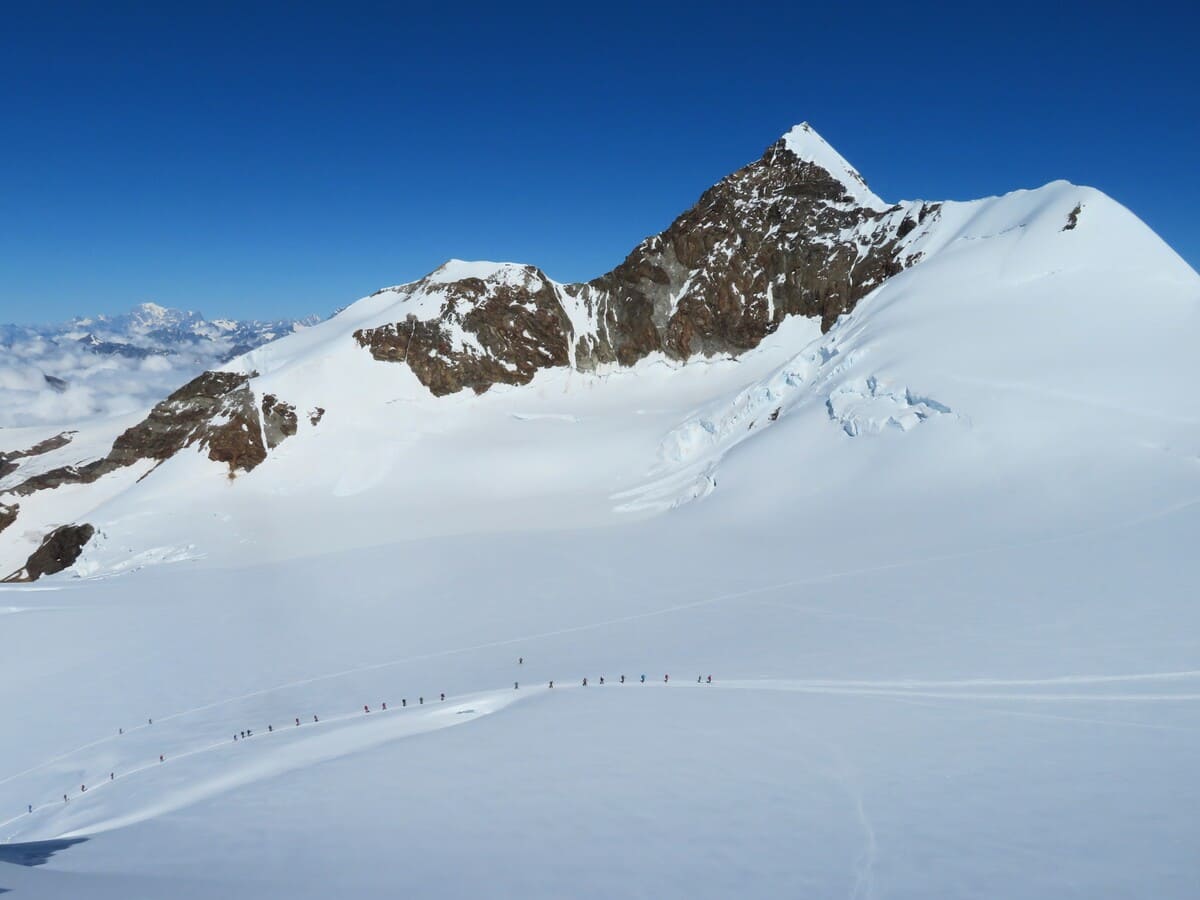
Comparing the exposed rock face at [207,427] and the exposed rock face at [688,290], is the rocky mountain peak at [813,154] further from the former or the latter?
the exposed rock face at [207,427]

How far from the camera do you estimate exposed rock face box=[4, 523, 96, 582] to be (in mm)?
61781

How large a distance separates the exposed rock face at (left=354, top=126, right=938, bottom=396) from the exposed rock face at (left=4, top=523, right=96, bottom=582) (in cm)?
3318

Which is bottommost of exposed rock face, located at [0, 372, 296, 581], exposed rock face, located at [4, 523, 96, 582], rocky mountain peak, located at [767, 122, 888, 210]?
exposed rock face, located at [4, 523, 96, 582]

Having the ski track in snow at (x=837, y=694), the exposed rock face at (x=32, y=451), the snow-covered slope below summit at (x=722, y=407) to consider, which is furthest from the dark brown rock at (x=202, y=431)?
the ski track in snow at (x=837, y=694)

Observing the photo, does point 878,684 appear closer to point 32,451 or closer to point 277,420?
point 277,420

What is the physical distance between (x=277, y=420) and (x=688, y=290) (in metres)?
50.2

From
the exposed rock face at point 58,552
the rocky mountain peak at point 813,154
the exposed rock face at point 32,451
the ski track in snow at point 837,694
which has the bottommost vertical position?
the ski track in snow at point 837,694

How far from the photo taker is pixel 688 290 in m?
88.4

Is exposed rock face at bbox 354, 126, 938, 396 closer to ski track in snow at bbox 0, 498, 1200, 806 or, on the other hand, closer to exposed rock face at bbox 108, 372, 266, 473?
Result: exposed rock face at bbox 108, 372, 266, 473

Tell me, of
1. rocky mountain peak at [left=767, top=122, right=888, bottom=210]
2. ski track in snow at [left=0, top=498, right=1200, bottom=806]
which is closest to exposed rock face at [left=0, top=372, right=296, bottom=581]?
ski track in snow at [left=0, top=498, right=1200, bottom=806]

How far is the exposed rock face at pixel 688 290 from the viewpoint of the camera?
269ft

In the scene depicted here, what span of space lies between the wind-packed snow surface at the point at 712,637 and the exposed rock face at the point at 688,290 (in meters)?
13.4

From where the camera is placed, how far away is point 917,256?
2761 inches

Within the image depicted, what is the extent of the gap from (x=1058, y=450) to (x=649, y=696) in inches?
1078
